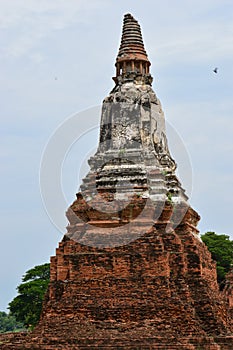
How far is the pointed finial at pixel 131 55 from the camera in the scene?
84.7ft

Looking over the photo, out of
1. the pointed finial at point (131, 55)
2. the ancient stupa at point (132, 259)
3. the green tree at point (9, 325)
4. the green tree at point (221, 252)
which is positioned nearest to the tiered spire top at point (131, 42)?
the pointed finial at point (131, 55)

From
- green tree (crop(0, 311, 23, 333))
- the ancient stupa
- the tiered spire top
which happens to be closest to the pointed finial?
the tiered spire top

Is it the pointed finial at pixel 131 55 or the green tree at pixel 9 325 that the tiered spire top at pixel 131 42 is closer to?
the pointed finial at pixel 131 55

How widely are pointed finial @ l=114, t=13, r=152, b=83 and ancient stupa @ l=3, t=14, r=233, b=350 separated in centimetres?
35

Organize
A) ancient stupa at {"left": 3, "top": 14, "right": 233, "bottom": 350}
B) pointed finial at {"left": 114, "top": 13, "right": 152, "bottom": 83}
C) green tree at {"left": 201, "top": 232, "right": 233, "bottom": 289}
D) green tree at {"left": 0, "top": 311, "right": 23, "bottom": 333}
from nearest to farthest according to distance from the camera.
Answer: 1. ancient stupa at {"left": 3, "top": 14, "right": 233, "bottom": 350}
2. pointed finial at {"left": 114, "top": 13, "right": 152, "bottom": 83}
3. green tree at {"left": 201, "top": 232, "right": 233, "bottom": 289}
4. green tree at {"left": 0, "top": 311, "right": 23, "bottom": 333}

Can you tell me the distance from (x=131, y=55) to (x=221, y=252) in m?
15.2

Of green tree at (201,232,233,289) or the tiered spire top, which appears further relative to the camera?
green tree at (201,232,233,289)

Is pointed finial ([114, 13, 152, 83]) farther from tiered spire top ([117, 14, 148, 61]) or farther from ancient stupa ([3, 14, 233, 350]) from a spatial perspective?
ancient stupa ([3, 14, 233, 350])

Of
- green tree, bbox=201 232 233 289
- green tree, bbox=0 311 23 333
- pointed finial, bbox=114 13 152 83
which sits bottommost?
green tree, bbox=201 232 233 289

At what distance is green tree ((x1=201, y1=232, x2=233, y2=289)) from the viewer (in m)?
36.5

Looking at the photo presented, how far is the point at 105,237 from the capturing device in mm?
21359

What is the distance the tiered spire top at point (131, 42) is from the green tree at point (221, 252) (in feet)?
48.6

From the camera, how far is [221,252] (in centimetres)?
3709

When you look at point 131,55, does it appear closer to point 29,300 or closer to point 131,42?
point 131,42
